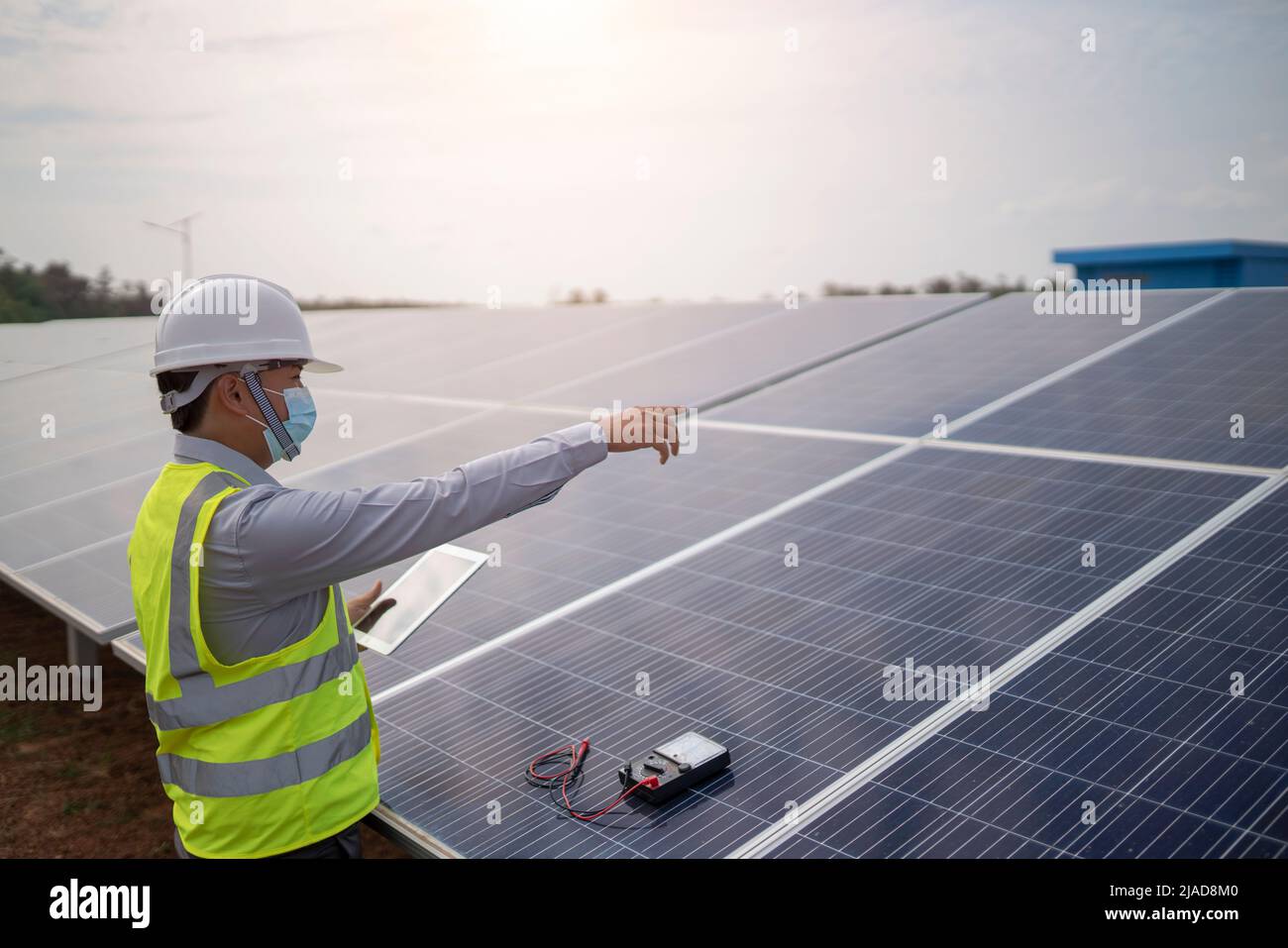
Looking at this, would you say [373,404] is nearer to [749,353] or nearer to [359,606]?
[749,353]

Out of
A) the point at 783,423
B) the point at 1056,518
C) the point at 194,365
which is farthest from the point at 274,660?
the point at 783,423

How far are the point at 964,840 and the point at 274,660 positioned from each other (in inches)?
96.6

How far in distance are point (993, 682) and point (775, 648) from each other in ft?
3.61

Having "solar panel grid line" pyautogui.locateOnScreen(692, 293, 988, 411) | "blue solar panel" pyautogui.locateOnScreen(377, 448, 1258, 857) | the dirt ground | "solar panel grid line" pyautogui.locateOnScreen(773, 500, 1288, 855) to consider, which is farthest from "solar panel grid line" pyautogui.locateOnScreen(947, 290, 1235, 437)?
the dirt ground

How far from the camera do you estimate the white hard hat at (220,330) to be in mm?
3301

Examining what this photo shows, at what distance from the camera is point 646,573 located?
20.4 feet

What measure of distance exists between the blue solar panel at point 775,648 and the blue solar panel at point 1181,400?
55 centimetres

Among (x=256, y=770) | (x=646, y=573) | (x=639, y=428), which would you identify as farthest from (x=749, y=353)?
(x=256, y=770)

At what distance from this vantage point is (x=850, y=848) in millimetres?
3574

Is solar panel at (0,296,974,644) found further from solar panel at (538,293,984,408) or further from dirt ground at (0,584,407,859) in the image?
dirt ground at (0,584,407,859)

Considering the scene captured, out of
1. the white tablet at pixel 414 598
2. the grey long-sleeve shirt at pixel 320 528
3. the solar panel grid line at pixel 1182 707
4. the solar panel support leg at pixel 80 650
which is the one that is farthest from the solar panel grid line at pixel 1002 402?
the solar panel support leg at pixel 80 650

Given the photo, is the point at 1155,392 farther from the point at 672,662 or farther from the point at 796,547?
the point at 672,662

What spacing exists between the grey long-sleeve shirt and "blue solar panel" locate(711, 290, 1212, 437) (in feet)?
17.3

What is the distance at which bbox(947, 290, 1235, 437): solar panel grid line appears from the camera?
A: 26.1 ft
